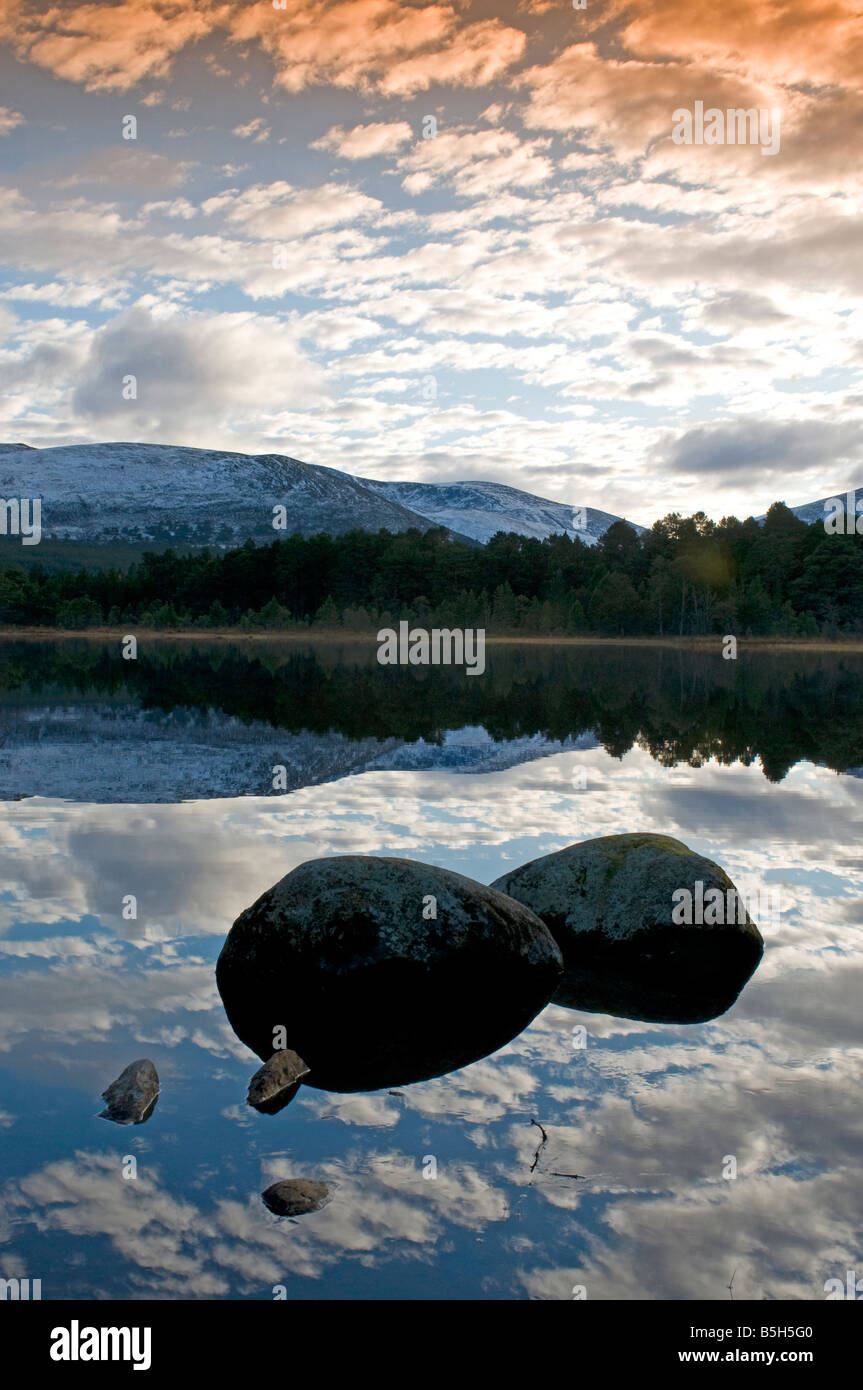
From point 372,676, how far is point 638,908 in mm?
46790

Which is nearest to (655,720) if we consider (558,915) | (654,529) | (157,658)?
(558,915)

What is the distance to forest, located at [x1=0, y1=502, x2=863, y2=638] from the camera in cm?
13912

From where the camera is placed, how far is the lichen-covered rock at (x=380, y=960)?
383 inches

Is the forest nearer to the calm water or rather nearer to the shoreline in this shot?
the shoreline

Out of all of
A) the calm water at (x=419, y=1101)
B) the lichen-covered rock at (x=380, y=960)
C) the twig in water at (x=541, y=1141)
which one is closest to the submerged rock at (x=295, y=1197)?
the calm water at (x=419, y=1101)

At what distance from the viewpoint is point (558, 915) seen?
39.7 feet

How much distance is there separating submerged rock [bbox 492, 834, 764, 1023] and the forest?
127 m

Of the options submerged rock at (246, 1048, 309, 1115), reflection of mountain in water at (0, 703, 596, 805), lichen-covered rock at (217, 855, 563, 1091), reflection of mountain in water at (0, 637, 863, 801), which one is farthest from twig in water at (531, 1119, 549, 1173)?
reflection of mountain in water at (0, 637, 863, 801)

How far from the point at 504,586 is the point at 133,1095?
468 feet

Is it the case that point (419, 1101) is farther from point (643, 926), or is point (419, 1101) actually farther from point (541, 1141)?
point (643, 926)

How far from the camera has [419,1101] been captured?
809 centimetres

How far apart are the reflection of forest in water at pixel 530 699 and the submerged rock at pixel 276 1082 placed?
55.2 ft

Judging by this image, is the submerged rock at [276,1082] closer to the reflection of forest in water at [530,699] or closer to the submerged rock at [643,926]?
the submerged rock at [643,926]

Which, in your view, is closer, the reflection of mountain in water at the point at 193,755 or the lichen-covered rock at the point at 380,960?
the lichen-covered rock at the point at 380,960
